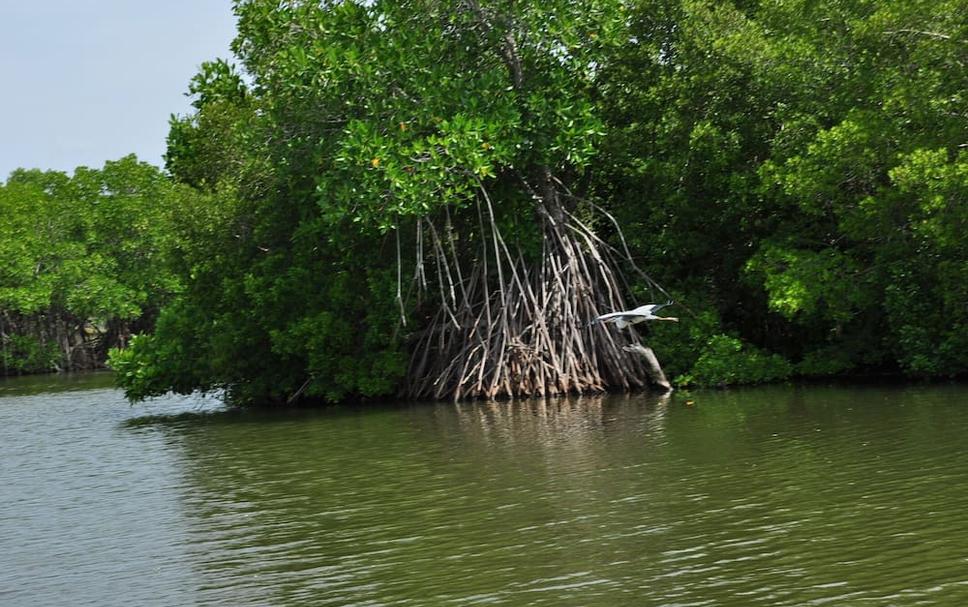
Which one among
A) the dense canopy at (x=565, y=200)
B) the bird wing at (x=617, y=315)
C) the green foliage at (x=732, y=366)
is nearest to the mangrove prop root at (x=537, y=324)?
the dense canopy at (x=565, y=200)

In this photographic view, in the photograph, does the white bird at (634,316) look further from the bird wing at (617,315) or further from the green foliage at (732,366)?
the green foliage at (732,366)

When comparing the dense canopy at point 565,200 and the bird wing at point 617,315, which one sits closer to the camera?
the bird wing at point 617,315

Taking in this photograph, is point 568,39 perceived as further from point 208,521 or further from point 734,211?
point 208,521

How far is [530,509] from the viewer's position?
11.9 meters

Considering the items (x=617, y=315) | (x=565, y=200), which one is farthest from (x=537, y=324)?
(x=565, y=200)

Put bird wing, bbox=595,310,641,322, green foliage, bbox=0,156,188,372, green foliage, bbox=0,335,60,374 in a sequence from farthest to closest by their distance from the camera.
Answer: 1. green foliage, bbox=0,335,60,374
2. green foliage, bbox=0,156,188,372
3. bird wing, bbox=595,310,641,322

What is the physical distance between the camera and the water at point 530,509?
359 inches

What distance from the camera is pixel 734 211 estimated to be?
864 inches

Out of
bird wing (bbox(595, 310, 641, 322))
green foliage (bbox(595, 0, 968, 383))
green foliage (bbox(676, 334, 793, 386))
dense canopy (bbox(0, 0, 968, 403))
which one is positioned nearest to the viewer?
green foliage (bbox(595, 0, 968, 383))

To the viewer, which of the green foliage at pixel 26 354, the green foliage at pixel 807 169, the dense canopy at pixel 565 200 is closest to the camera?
the green foliage at pixel 807 169

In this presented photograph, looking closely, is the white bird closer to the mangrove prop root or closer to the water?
the water

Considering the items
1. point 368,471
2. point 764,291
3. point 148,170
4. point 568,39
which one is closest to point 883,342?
point 764,291

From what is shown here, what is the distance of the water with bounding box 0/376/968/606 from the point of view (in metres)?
9.12

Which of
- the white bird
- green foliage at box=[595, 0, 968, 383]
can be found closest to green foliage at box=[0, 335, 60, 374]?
green foliage at box=[595, 0, 968, 383]
